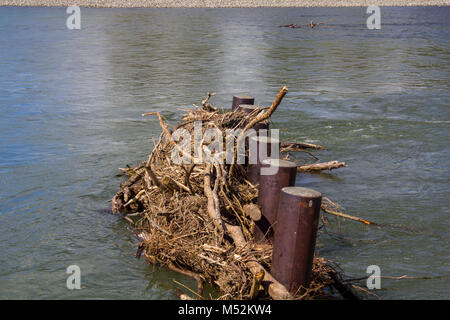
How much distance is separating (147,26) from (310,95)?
36205mm

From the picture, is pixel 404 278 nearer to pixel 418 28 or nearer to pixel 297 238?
pixel 297 238

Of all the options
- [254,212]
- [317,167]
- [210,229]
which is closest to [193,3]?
[317,167]

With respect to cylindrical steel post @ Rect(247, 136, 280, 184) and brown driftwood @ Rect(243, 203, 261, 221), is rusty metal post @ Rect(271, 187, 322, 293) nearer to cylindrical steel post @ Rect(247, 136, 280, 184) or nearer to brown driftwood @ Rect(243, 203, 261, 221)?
brown driftwood @ Rect(243, 203, 261, 221)

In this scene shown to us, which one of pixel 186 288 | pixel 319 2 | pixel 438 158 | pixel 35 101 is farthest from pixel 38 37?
pixel 319 2

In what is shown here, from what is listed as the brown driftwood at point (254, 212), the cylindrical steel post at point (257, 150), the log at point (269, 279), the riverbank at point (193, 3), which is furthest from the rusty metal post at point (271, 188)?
the riverbank at point (193, 3)

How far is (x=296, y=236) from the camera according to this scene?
5.59m

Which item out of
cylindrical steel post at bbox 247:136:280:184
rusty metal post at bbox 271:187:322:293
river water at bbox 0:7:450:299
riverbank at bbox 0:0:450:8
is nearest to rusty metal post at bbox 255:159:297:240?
rusty metal post at bbox 271:187:322:293

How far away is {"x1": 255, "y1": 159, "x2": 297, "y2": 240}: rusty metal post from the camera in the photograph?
6.30 metres

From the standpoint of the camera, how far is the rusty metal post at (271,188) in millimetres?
6301

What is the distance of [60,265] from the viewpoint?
7.66 metres

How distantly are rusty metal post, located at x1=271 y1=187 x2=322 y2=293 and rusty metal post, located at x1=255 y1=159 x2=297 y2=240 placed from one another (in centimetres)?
57

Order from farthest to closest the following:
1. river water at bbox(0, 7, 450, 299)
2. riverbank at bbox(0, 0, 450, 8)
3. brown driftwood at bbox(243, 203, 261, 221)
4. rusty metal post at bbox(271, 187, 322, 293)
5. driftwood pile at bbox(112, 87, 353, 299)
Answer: riverbank at bbox(0, 0, 450, 8), river water at bbox(0, 7, 450, 299), brown driftwood at bbox(243, 203, 261, 221), driftwood pile at bbox(112, 87, 353, 299), rusty metal post at bbox(271, 187, 322, 293)

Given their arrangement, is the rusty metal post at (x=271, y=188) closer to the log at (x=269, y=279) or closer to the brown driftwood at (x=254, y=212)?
the brown driftwood at (x=254, y=212)

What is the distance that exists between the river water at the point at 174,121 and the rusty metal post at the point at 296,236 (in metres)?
1.60
